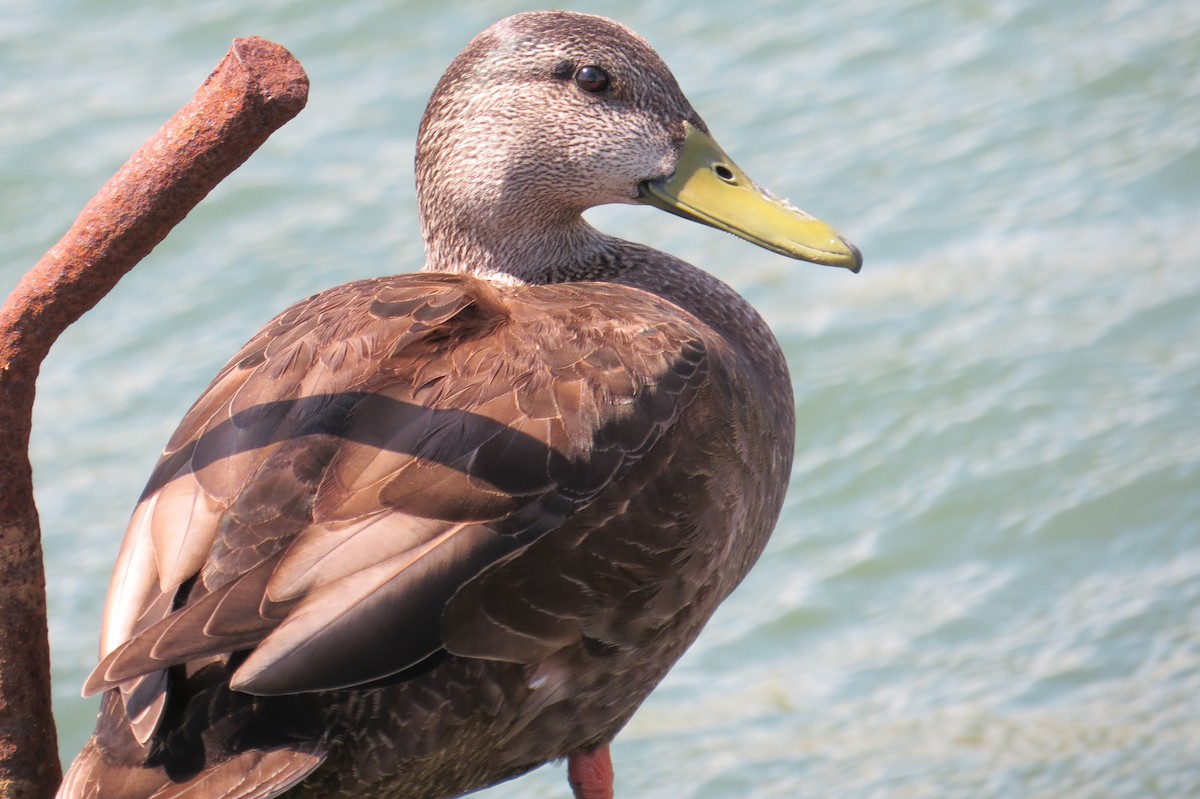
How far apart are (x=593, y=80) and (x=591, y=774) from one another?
1251mm

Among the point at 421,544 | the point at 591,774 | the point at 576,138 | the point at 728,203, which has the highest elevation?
the point at 576,138

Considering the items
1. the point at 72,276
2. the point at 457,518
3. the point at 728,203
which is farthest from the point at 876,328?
the point at 72,276

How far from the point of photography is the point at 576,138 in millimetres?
3086

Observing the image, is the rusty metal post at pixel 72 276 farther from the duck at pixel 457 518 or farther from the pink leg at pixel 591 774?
the pink leg at pixel 591 774

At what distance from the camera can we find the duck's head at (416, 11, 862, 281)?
3.08 meters

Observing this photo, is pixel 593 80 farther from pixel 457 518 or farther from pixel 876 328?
pixel 876 328

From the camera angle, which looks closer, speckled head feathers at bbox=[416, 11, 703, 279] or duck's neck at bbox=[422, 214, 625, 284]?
speckled head feathers at bbox=[416, 11, 703, 279]

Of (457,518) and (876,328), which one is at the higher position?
(457,518)

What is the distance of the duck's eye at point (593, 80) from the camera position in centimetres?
307

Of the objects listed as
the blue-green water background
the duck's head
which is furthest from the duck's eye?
the blue-green water background

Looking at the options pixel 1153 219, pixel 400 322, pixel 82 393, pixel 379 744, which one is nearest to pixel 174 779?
pixel 379 744

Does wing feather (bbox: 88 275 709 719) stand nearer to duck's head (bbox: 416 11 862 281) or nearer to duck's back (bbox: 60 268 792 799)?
duck's back (bbox: 60 268 792 799)

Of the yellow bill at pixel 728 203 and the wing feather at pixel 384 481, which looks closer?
the wing feather at pixel 384 481

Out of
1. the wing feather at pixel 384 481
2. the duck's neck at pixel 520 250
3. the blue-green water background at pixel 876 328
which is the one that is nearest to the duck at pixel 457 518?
the wing feather at pixel 384 481
